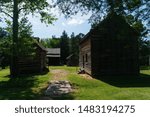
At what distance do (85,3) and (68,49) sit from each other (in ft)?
282

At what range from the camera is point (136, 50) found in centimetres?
3178

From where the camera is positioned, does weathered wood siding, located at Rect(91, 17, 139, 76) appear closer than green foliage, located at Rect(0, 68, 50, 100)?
No

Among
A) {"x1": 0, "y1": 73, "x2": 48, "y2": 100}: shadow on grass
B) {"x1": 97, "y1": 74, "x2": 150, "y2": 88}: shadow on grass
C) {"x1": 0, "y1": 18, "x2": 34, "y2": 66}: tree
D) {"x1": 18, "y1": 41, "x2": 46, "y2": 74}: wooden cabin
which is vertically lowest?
{"x1": 0, "y1": 73, "x2": 48, "y2": 100}: shadow on grass

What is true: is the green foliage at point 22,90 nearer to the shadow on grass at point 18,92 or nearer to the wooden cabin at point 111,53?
the shadow on grass at point 18,92

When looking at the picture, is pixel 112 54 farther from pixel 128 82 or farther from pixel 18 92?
pixel 18 92

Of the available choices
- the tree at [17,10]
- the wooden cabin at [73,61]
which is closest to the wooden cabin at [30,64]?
the tree at [17,10]

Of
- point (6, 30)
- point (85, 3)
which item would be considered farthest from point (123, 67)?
→ point (6, 30)

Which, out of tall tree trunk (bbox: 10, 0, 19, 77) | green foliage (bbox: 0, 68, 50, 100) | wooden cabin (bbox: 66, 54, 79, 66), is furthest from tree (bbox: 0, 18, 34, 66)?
wooden cabin (bbox: 66, 54, 79, 66)

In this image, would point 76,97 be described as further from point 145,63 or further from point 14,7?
point 145,63

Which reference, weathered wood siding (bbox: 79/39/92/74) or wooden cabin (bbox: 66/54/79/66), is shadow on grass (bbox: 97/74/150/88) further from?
wooden cabin (bbox: 66/54/79/66)

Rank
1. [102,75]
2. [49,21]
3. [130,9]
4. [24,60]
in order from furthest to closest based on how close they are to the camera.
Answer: [24,60] → [49,21] → [102,75] → [130,9]

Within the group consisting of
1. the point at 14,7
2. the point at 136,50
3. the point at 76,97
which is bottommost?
the point at 76,97

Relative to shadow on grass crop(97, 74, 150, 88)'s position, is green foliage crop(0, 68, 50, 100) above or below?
below

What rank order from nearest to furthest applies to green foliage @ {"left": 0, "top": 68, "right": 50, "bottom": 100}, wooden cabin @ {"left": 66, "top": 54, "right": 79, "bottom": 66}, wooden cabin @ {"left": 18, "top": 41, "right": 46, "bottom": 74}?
green foliage @ {"left": 0, "top": 68, "right": 50, "bottom": 100} → wooden cabin @ {"left": 18, "top": 41, "right": 46, "bottom": 74} → wooden cabin @ {"left": 66, "top": 54, "right": 79, "bottom": 66}
